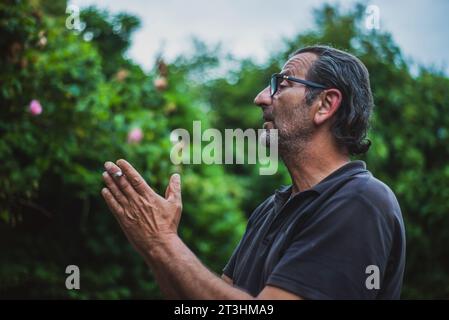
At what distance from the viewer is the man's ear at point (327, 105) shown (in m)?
2.09

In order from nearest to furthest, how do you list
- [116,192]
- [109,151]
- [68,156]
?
1. [116,192]
2. [68,156]
3. [109,151]

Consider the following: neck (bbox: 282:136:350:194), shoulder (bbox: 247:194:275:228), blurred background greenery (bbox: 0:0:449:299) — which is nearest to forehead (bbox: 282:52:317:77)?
neck (bbox: 282:136:350:194)

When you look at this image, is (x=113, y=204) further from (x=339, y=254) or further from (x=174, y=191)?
(x=339, y=254)

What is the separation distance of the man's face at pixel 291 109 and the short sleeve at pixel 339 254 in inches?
19.5

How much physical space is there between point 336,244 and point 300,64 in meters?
0.90

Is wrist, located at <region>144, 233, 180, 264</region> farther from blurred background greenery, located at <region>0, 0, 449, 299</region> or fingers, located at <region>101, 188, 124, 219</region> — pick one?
blurred background greenery, located at <region>0, 0, 449, 299</region>

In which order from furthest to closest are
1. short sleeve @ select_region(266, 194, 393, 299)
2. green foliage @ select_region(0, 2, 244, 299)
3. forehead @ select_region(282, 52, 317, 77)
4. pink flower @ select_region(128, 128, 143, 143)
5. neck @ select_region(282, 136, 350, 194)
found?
pink flower @ select_region(128, 128, 143, 143)
green foliage @ select_region(0, 2, 244, 299)
forehead @ select_region(282, 52, 317, 77)
neck @ select_region(282, 136, 350, 194)
short sleeve @ select_region(266, 194, 393, 299)

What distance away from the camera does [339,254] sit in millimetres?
1592

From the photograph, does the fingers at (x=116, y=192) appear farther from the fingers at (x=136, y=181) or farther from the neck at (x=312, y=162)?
the neck at (x=312, y=162)

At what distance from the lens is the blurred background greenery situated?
381 centimetres

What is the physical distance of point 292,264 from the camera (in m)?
1.62

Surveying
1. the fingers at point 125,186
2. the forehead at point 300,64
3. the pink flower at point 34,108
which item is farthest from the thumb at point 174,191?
the pink flower at point 34,108

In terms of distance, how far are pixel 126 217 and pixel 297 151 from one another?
2.48 ft

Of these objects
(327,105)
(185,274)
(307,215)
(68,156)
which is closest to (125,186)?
(185,274)
